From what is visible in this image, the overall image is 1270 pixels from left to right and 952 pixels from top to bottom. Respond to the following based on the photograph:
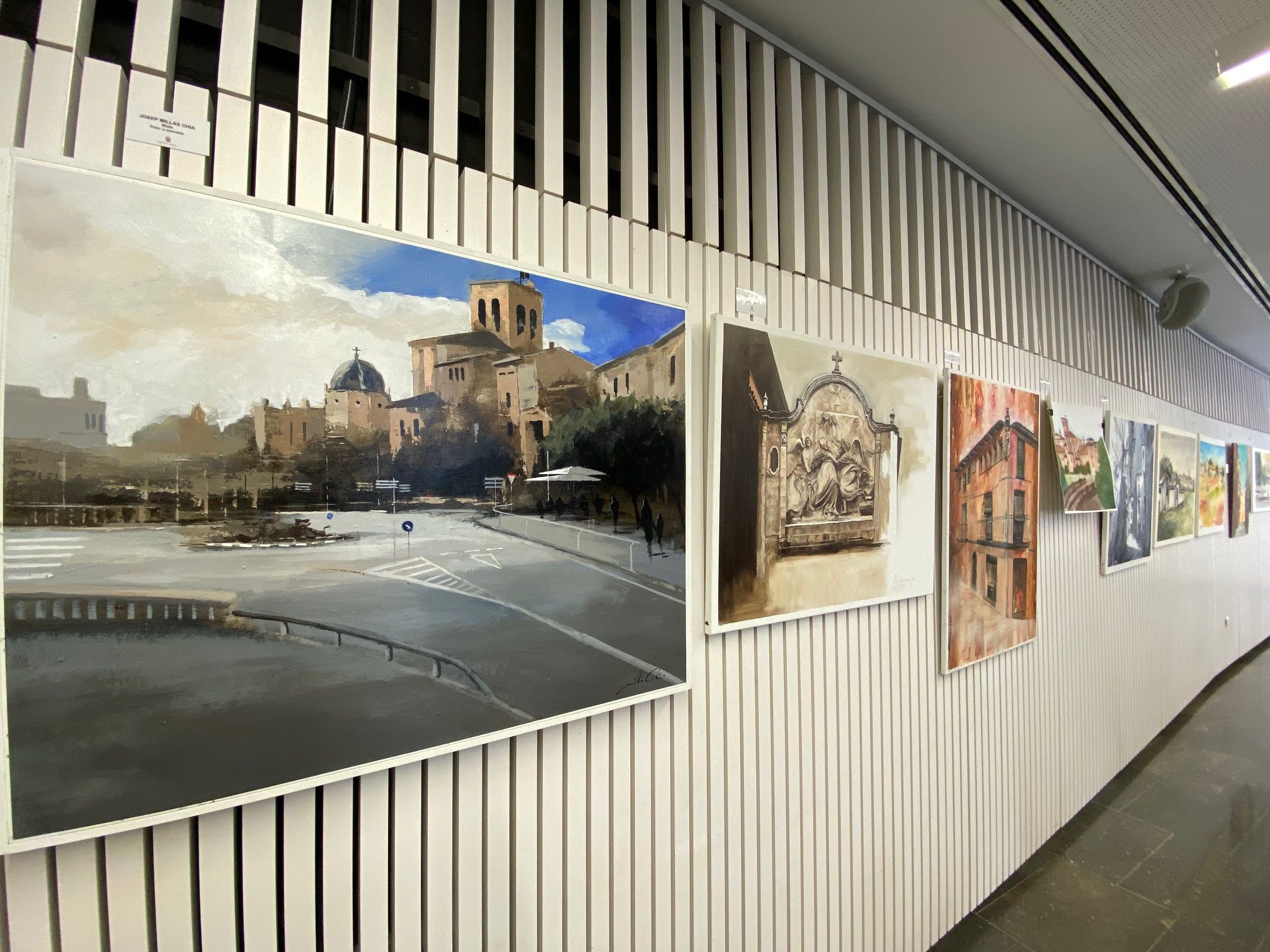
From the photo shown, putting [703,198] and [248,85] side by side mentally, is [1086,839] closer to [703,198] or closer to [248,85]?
[703,198]

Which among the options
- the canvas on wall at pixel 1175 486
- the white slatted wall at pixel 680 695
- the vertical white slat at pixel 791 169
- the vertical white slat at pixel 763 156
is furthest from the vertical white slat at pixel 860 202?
the canvas on wall at pixel 1175 486

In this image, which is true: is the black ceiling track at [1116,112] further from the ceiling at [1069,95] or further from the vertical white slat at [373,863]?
the vertical white slat at [373,863]

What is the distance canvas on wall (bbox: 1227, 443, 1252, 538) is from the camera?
17.0ft

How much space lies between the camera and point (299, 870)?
3.29ft

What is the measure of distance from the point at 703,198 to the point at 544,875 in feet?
6.16

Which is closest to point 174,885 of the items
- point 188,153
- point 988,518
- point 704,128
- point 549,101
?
point 188,153

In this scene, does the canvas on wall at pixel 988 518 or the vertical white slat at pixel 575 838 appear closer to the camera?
the vertical white slat at pixel 575 838

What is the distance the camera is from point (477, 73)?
1.38 m

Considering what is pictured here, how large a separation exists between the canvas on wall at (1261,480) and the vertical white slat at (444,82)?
27.7ft

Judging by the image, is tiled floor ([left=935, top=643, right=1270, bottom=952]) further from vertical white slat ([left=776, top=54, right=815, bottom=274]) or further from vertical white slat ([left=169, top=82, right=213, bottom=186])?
vertical white slat ([left=169, top=82, right=213, bottom=186])

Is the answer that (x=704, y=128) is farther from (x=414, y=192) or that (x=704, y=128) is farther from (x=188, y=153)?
(x=188, y=153)

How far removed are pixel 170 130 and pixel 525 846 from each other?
1.62 m

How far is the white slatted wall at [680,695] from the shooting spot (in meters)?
0.94

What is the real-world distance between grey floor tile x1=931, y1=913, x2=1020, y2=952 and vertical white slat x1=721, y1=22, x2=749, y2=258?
2.93 m
